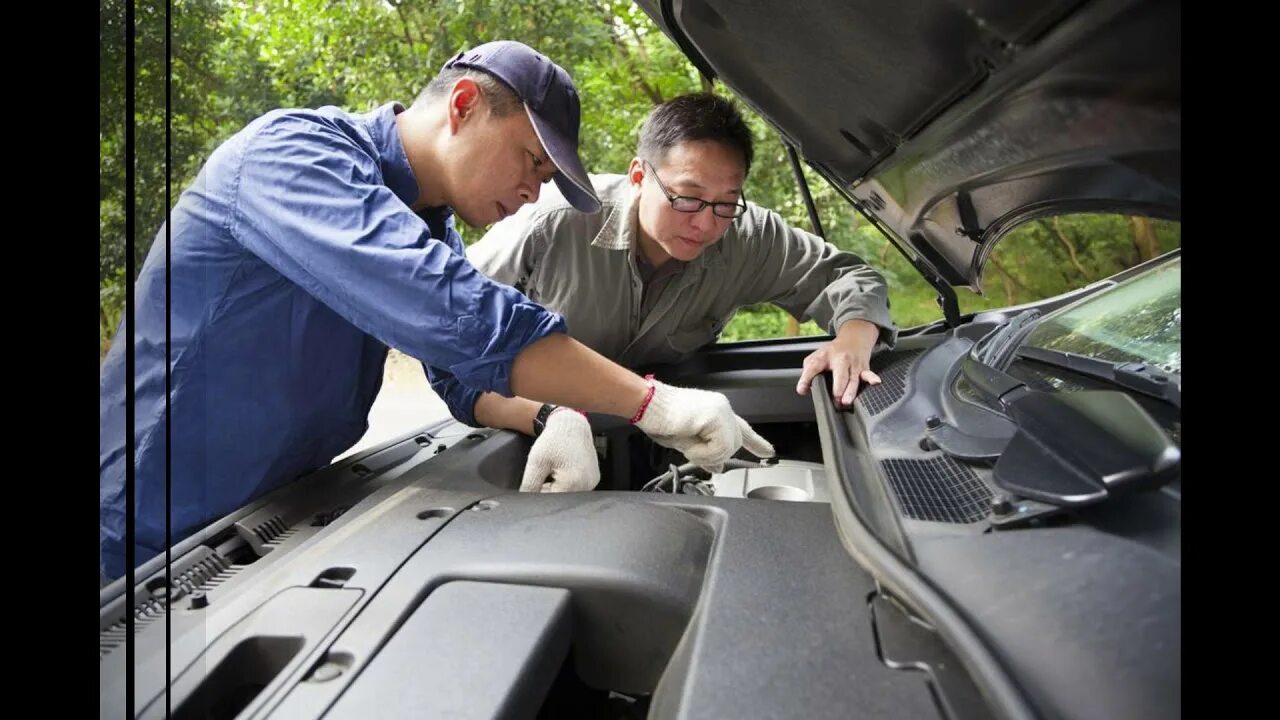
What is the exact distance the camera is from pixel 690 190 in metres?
1.99

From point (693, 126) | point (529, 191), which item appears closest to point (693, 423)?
point (529, 191)

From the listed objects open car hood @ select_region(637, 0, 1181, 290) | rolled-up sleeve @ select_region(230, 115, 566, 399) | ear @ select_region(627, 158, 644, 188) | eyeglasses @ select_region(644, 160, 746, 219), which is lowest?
rolled-up sleeve @ select_region(230, 115, 566, 399)

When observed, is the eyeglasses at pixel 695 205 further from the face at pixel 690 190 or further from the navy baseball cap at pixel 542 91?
the navy baseball cap at pixel 542 91

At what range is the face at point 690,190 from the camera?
1.98 metres

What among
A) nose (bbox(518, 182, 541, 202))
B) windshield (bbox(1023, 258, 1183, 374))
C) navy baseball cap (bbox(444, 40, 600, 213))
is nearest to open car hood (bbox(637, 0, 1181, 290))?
windshield (bbox(1023, 258, 1183, 374))

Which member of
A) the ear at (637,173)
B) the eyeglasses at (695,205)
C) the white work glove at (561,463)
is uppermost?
the ear at (637,173)

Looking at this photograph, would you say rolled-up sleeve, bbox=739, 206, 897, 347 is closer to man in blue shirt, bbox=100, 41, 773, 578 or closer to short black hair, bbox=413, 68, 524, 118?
man in blue shirt, bbox=100, 41, 773, 578

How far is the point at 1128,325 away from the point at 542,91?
110 cm

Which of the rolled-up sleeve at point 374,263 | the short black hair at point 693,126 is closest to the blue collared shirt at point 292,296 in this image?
the rolled-up sleeve at point 374,263

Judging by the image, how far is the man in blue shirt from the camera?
44.7 inches

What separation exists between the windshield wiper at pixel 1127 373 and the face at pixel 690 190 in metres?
1.01

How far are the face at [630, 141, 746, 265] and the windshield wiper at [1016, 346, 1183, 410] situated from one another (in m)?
1.01
